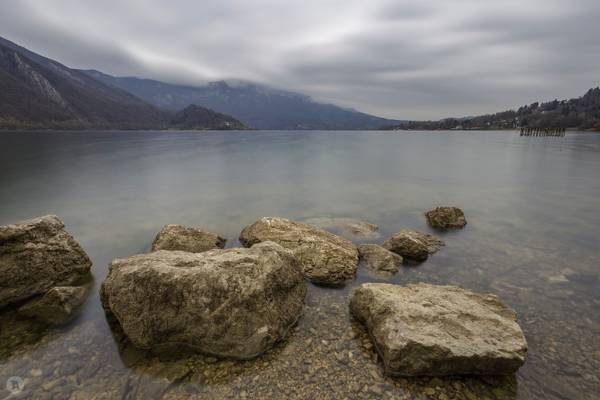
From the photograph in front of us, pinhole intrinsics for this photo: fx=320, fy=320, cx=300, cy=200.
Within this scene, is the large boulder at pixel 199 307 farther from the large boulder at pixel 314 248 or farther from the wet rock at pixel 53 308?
the large boulder at pixel 314 248

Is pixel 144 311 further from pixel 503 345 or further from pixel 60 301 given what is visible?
pixel 503 345

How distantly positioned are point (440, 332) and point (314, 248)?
19.4 ft

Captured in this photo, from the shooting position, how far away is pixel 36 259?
10.5m

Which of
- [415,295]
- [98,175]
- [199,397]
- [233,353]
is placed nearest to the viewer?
[199,397]

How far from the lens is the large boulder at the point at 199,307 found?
7.71m

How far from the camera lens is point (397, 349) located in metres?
6.84

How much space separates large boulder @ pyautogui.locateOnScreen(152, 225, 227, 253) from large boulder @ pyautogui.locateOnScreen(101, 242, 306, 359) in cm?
457

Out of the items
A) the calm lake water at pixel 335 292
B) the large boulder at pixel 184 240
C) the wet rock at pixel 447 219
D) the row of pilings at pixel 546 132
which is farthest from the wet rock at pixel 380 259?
the row of pilings at pixel 546 132

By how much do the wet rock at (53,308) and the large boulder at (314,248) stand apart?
22.6 feet

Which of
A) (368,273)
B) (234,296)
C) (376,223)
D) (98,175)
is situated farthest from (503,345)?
(98,175)

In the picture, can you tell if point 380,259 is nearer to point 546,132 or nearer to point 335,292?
point 335,292

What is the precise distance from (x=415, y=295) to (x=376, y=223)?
442 inches

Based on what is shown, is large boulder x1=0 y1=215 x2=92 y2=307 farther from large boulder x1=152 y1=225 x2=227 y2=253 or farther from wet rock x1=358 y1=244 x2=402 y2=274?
wet rock x1=358 y1=244 x2=402 y2=274

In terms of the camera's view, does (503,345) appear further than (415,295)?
No
